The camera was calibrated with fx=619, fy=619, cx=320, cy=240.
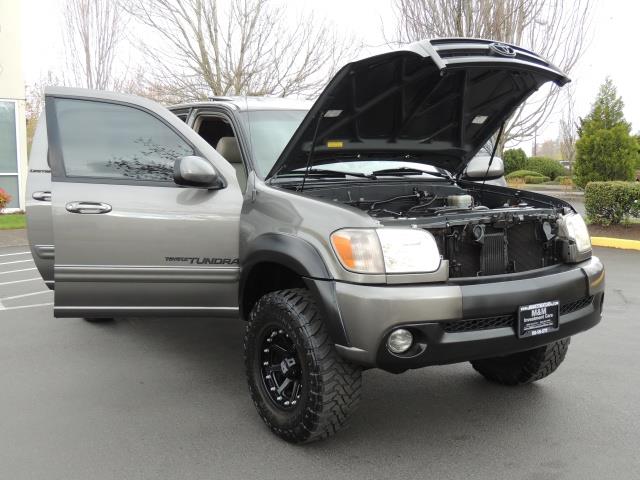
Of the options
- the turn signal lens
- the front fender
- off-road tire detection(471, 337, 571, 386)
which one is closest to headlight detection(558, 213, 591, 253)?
off-road tire detection(471, 337, 571, 386)

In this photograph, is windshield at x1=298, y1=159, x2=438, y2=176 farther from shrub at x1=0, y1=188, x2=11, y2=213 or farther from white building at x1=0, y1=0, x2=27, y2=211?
white building at x1=0, y1=0, x2=27, y2=211

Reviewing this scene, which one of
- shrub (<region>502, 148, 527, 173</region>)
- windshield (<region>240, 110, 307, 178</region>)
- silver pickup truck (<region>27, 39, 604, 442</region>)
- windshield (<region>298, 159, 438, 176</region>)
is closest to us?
silver pickup truck (<region>27, 39, 604, 442</region>)

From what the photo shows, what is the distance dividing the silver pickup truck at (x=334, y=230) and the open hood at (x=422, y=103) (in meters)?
0.01

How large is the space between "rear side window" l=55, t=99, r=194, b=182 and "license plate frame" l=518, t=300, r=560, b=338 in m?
2.24

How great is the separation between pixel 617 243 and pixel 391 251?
9171 millimetres

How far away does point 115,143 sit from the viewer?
4.01 m

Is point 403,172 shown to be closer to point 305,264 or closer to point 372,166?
point 372,166

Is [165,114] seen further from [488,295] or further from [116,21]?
[116,21]

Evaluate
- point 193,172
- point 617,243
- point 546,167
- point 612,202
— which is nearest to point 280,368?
point 193,172

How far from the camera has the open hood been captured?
124 inches

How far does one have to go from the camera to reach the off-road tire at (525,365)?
151 inches

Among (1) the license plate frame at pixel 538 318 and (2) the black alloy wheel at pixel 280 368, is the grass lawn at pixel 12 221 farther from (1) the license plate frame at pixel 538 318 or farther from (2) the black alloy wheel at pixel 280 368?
(1) the license plate frame at pixel 538 318

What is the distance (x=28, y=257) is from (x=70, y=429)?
24.8 ft

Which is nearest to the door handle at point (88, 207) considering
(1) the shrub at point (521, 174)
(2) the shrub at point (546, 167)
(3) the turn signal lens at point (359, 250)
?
(3) the turn signal lens at point (359, 250)
